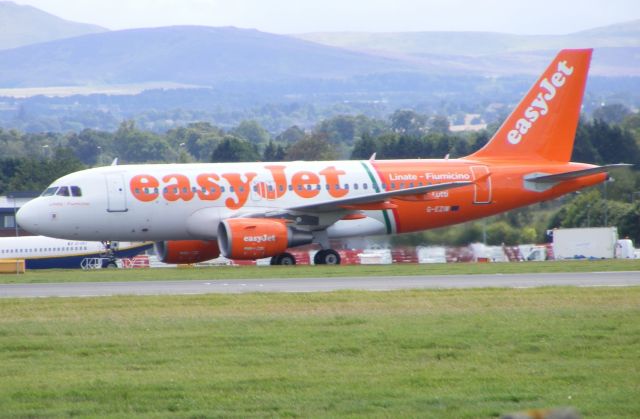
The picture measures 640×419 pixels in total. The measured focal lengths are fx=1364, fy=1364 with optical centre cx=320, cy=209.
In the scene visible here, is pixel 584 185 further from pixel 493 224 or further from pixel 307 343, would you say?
pixel 307 343

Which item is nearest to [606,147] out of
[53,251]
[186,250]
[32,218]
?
[53,251]

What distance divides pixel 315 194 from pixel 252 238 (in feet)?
11.6

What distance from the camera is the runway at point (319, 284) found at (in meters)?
26.6

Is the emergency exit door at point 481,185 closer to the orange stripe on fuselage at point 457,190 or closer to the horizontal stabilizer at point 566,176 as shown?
the orange stripe on fuselage at point 457,190

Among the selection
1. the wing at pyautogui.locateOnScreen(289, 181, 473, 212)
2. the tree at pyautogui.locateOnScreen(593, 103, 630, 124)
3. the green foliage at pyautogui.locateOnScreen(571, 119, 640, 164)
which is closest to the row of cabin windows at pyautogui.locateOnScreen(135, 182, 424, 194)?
the wing at pyautogui.locateOnScreen(289, 181, 473, 212)

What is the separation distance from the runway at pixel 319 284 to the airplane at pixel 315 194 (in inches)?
284

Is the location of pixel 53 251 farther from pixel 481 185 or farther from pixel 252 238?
pixel 481 185

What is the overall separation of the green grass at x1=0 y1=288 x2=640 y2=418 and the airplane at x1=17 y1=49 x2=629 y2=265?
48.2 feet

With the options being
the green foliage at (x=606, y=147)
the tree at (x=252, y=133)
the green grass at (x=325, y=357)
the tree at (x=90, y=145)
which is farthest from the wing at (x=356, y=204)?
the tree at (x=252, y=133)

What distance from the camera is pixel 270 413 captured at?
13.5 metres

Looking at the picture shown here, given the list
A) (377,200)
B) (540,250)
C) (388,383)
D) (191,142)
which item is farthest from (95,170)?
(191,142)

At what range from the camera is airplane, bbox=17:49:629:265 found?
125ft

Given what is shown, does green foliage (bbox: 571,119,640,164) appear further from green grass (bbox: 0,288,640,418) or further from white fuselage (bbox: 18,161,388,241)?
green grass (bbox: 0,288,640,418)

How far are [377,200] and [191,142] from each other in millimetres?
113665
